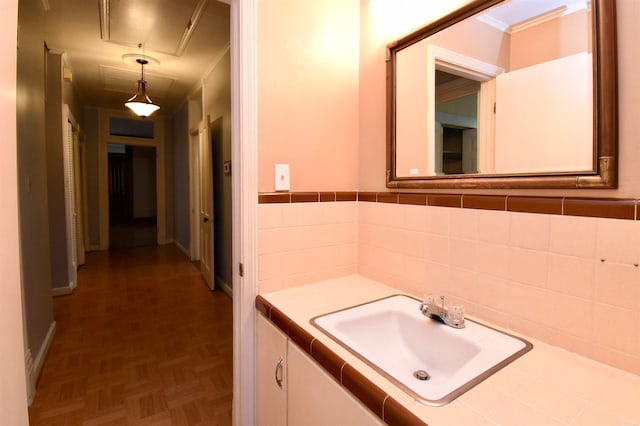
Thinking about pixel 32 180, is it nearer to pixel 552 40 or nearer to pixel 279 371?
pixel 279 371

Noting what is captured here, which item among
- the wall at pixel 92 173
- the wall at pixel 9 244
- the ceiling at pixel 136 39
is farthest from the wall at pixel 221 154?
the wall at pixel 92 173

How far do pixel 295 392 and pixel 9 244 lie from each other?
2.95 ft

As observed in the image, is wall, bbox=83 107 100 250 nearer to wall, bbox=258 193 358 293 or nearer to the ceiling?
the ceiling

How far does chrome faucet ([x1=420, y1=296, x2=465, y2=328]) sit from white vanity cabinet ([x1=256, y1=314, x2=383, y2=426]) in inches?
16.4

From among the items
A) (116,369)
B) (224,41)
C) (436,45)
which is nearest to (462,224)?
(436,45)

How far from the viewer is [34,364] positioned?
1985mm

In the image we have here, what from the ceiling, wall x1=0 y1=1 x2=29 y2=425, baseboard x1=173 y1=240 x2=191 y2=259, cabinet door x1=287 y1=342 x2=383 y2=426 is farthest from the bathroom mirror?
baseboard x1=173 y1=240 x2=191 y2=259

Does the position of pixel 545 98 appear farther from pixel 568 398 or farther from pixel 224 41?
pixel 224 41

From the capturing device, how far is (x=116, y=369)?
2121 millimetres

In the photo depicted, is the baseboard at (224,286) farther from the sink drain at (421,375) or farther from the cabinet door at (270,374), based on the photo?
the sink drain at (421,375)

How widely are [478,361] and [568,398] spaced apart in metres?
0.19

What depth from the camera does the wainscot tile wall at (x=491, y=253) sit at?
31.4 inches

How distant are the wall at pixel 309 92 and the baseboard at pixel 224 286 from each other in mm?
2478

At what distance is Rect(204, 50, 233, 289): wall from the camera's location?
11.1ft
